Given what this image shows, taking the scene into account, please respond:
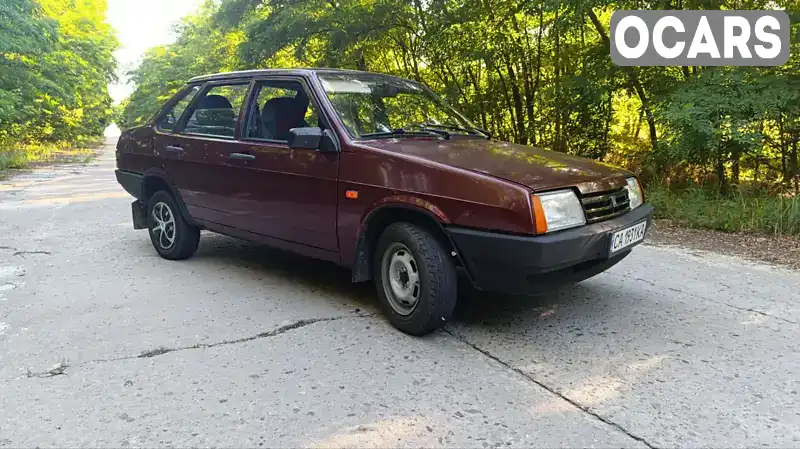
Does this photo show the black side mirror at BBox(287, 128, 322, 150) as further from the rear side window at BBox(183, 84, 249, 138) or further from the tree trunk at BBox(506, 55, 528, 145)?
the tree trunk at BBox(506, 55, 528, 145)

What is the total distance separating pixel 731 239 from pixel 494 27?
17.5 ft

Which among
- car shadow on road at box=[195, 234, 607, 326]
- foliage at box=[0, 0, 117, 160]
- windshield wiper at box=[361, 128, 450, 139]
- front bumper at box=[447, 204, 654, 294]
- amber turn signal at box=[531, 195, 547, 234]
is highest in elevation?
foliage at box=[0, 0, 117, 160]

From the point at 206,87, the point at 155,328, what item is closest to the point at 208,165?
the point at 206,87

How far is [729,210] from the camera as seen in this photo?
696 centimetres

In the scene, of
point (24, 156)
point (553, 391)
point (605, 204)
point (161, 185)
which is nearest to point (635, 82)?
point (605, 204)

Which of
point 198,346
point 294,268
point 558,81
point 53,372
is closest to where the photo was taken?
point 53,372

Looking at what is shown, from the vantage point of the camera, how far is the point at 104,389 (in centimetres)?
277

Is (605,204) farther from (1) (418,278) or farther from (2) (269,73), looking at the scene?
(2) (269,73)

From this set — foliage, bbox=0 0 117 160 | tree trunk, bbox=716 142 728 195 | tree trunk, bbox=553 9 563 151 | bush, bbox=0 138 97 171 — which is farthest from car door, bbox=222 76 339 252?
bush, bbox=0 138 97 171

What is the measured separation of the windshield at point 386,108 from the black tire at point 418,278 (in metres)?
0.82

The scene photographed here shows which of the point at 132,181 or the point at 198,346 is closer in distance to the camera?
the point at 198,346

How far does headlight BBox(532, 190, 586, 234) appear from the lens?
9.87 ft

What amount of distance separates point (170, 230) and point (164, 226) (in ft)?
0.30

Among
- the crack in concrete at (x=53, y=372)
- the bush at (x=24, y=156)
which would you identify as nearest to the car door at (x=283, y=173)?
the crack in concrete at (x=53, y=372)
